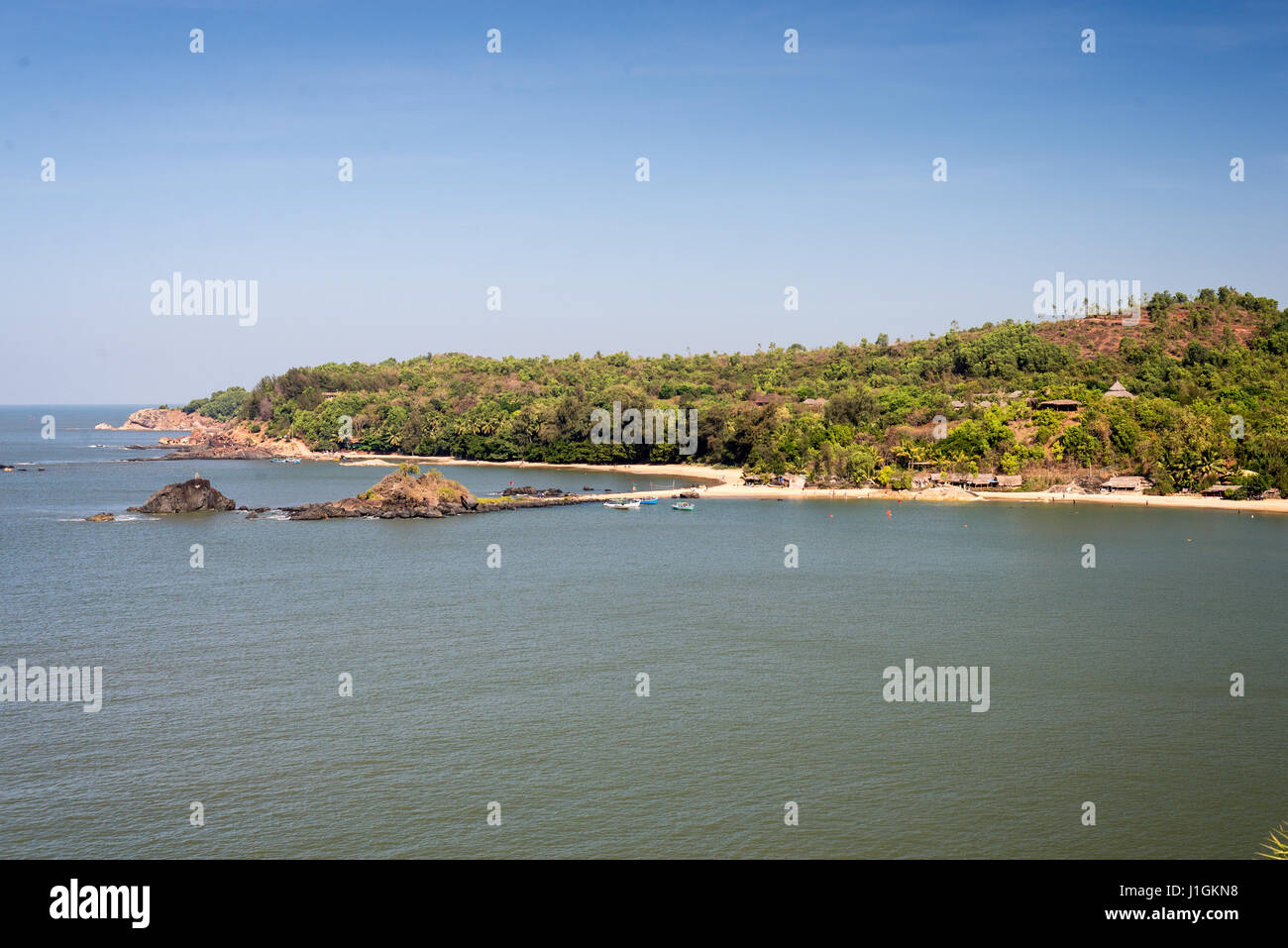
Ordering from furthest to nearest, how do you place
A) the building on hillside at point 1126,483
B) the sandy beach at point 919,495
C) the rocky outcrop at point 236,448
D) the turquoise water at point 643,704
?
1. the rocky outcrop at point 236,448
2. the building on hillside at point 1126,483
3. the sandy beach at point 919,495
4. the turquoise water at point 643,704

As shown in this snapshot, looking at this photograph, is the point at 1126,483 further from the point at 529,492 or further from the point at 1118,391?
the point at 529,492

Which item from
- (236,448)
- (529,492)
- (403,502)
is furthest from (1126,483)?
(236,448)

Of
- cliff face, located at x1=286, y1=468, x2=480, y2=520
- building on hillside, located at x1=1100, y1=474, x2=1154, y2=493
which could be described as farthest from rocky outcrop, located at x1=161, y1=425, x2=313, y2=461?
building on hillside, located at x1=1100, y1=474, x2=1154, y2=493

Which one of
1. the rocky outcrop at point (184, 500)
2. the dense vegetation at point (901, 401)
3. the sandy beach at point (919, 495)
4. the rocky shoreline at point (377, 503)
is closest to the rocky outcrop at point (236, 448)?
the dense vegetation at point (901, 401)

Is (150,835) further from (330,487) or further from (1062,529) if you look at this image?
(330,487)

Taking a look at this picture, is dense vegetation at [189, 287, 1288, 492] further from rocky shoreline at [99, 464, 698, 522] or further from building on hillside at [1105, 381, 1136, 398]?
rocky shoreline at [99, 464, 698, 522]

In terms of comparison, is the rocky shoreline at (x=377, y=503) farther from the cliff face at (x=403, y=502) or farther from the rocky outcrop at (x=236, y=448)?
the rocky outcrop at (x=236, y=448)
